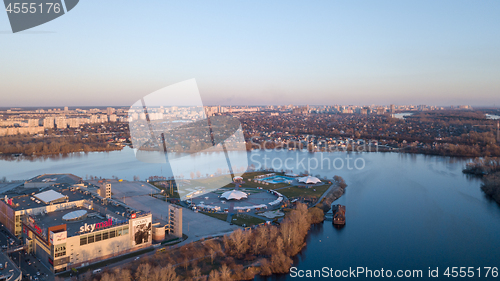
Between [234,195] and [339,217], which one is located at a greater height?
[234,195]

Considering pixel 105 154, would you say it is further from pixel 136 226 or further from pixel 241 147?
pixel 136 226

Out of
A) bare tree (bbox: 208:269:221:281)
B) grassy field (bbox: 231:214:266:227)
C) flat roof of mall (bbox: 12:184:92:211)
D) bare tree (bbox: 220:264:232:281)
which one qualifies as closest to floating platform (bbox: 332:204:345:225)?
grassy field (bbox: 231:214:266:227)

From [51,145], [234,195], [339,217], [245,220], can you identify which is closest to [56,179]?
[234,195]

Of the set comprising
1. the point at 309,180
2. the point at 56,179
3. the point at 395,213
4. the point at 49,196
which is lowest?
the point at 395,213

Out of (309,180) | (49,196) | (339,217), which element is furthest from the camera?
(309,180)

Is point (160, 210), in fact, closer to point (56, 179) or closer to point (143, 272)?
point (143, 272)

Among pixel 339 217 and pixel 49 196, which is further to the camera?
pixel 339 217

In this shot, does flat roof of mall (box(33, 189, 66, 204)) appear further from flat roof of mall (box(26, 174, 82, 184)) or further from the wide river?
the wide river
